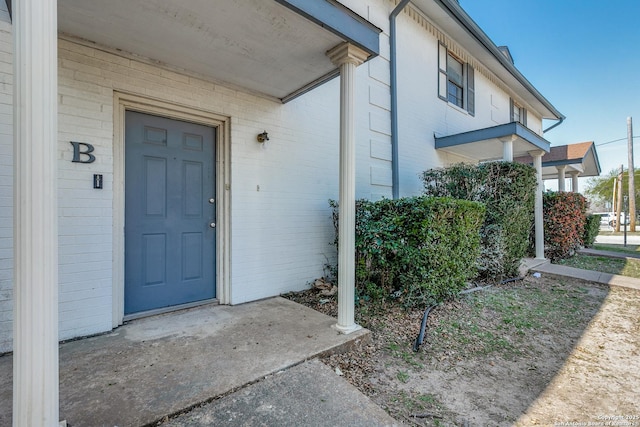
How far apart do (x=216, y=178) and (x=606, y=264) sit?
27.2ft

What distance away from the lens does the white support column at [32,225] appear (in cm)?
124

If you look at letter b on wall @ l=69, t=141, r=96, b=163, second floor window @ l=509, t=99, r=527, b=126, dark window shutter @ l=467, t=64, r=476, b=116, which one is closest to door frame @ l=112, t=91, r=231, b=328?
letter b on wall @ l=69, t=141, r=96, b=163

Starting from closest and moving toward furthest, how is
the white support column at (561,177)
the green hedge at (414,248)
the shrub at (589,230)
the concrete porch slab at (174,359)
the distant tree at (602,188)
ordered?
the concrete porch slab at (174,359) → the green hedge at (414,248) → the shrub at (589,230) → the white support column at (561,177) → the distant tree at (602,188)

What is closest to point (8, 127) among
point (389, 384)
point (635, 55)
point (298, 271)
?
point (298, 271)

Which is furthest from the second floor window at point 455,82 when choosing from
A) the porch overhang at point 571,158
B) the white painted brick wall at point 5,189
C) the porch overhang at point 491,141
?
the white painted brick wall at point 5,189

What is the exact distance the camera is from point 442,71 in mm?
6602

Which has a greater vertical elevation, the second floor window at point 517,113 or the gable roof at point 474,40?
the gable roof at point 474,40

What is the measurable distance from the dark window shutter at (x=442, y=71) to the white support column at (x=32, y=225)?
6.80 metres

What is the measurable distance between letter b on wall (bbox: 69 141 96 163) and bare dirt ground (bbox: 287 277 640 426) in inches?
106

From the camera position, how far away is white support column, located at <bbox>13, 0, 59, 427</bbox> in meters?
1.24

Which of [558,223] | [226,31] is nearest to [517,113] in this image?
[558,223]

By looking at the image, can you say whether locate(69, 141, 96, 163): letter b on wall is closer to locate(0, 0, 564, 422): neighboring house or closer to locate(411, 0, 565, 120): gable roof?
locate(0, 0, 564, 422): neighboring house

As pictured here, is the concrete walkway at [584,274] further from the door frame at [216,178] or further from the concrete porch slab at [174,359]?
the door frame at [216,178]

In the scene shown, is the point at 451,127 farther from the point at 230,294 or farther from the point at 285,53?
the point at 230,294
